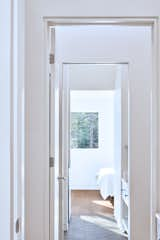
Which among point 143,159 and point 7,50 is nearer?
point 7,50

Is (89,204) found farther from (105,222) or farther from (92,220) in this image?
(105,222)

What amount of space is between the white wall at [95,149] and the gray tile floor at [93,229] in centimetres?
264

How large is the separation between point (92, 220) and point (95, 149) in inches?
120

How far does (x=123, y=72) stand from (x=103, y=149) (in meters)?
3.55

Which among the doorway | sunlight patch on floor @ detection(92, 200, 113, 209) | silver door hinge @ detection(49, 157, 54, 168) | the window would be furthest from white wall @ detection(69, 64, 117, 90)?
silver door hinge @ detection(49, 157, 54, 168)

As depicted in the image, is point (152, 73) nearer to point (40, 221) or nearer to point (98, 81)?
point (40, 221)

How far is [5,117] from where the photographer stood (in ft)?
4.28

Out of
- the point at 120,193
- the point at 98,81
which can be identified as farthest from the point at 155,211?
the point at 98,81

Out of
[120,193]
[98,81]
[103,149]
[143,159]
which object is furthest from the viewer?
[103,149]

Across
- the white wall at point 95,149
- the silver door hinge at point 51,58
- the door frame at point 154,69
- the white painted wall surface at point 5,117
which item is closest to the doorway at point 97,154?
the white wall at point 95,149

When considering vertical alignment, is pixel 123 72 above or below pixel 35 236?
above

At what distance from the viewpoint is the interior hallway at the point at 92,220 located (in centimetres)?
464

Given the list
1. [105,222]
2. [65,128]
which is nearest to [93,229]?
[105,222]

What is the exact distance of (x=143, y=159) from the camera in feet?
12.1
